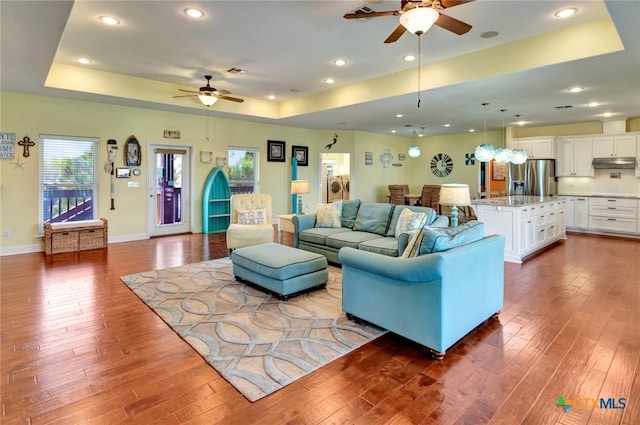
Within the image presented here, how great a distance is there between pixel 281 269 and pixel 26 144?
5.38 m

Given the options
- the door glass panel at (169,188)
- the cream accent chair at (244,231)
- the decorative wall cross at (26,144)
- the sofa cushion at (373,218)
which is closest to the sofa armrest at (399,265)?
the sofa cushion at (373,218)

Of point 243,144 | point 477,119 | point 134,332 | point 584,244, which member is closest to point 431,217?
point 134,332

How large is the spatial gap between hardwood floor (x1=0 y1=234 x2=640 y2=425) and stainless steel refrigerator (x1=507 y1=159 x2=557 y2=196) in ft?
17.6

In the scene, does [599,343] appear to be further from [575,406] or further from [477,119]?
[477,119]

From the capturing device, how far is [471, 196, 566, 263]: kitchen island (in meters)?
5.48

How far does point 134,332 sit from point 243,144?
6.25m

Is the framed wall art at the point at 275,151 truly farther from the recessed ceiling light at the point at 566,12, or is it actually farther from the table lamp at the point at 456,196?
the recessed ceiling light at the point at 566,12

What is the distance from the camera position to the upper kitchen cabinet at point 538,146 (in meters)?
8.75

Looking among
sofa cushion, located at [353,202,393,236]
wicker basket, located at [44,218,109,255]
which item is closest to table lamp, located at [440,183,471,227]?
sofa cushion, located at [353,202,393,236]

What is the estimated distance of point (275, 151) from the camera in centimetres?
926

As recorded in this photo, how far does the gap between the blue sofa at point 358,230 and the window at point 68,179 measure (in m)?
4.15

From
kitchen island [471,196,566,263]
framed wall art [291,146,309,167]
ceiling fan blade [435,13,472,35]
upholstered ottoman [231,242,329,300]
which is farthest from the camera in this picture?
framed wall art [291,146,309,167]

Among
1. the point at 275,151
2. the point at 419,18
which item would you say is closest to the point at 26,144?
the point at 275,151

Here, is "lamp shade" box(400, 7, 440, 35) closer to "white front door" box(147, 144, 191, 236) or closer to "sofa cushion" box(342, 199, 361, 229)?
"sofa cushion" box(342, 199, 361, 229)
